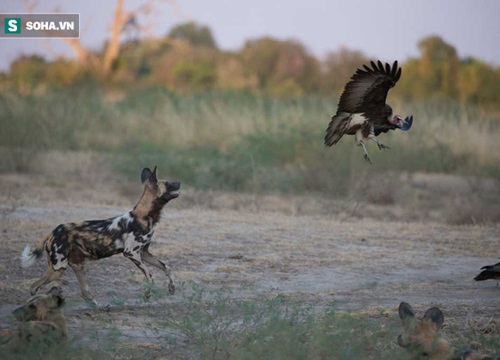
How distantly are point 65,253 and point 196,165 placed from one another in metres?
9.13

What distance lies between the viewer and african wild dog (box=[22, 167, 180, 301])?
23.3 ft

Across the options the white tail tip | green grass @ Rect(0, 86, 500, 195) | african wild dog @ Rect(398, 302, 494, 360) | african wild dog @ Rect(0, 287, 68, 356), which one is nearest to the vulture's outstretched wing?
african wild dog @ Rect(398, 302, 494, 360)

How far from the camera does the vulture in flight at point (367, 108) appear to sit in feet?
23.7

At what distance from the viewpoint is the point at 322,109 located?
19547 millimetres

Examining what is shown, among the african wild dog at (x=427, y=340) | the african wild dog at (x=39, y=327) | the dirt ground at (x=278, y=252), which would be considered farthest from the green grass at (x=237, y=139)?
the african wild dog at (x=427, y=340)

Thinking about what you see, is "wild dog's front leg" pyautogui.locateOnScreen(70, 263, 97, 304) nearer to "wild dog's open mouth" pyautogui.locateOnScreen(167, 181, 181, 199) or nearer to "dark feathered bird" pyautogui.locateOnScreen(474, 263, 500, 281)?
"wild dog's open mouth" pyautogui.locateOnScreen(167, 181, 181, 199)

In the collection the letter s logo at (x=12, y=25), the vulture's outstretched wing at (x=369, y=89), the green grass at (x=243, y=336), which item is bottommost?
the green grass at (x=243, y=336)

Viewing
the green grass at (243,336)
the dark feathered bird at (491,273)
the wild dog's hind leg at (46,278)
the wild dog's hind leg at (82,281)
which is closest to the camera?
the green grass at (243,336)

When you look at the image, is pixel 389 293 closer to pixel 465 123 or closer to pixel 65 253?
pixel 65 253

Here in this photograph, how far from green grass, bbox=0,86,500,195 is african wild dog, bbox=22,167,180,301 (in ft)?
24.7

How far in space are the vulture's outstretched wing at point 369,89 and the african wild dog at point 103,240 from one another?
1516mm

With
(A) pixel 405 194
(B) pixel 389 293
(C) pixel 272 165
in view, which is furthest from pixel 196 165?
(B) pixel 389 293

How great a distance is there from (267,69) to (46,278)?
28314 mm

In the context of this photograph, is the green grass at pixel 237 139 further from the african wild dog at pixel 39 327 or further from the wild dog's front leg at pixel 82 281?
the african wild dog at pixel 39 327
